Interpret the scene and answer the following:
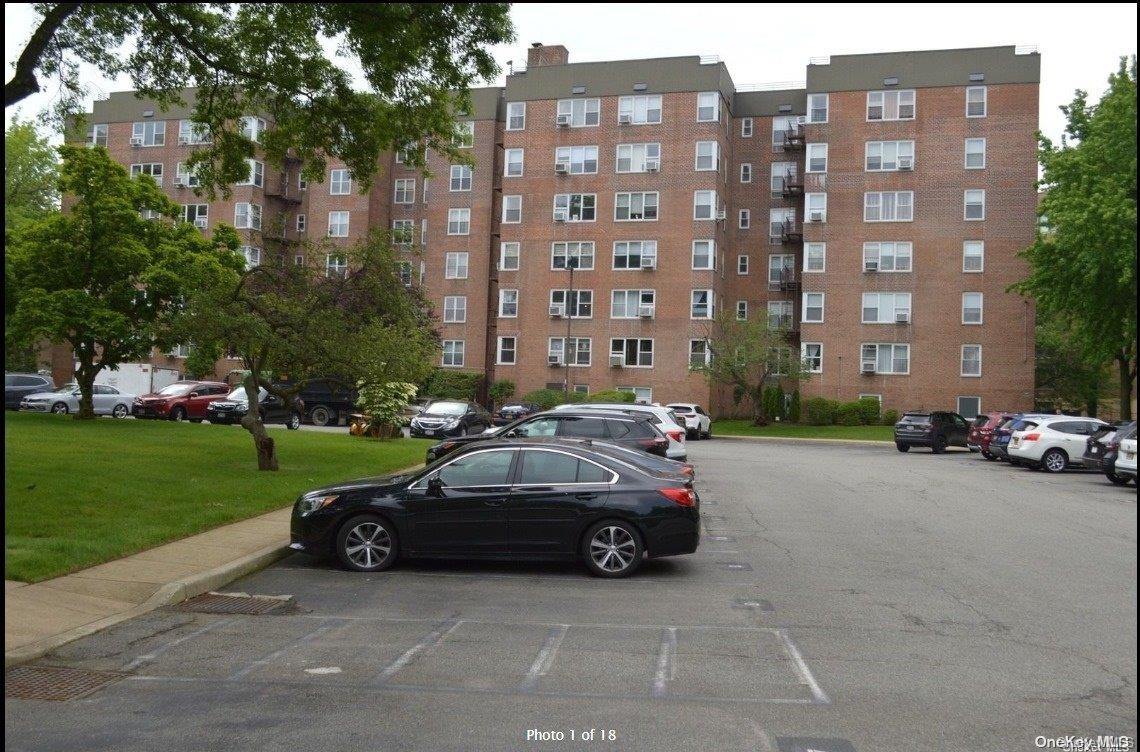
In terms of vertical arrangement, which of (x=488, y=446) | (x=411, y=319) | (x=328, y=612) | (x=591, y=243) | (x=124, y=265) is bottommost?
(x=328, y=612)

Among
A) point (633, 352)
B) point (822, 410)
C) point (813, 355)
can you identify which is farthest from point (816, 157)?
point (633, 352)

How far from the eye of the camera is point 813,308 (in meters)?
60.1

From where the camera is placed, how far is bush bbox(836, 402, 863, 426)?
57.2 m

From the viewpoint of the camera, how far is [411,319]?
22344 millimetres

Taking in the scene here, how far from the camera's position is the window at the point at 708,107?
61.7m

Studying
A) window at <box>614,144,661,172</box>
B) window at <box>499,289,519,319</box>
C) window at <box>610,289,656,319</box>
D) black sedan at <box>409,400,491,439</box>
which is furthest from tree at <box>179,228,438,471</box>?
window at <box>499,289,519,319</box>

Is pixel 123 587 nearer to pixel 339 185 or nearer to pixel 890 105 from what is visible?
pixel 890 105

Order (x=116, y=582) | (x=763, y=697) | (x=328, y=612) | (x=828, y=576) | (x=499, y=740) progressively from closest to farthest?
(x=499, y=740) < (x=763, y=697) < (x=328, y=612) < (x=116, y=582) < (x=828, y=576)

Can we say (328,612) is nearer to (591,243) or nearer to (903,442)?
(903,442)

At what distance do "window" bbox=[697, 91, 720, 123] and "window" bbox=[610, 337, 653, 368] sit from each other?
542 inches

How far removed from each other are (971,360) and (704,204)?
57.7 feet

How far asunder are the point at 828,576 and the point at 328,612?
5.44 m

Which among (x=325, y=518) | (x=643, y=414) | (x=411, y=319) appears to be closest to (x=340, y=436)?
(x=411, y=319)

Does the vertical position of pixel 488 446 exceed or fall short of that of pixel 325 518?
it exceeds it
